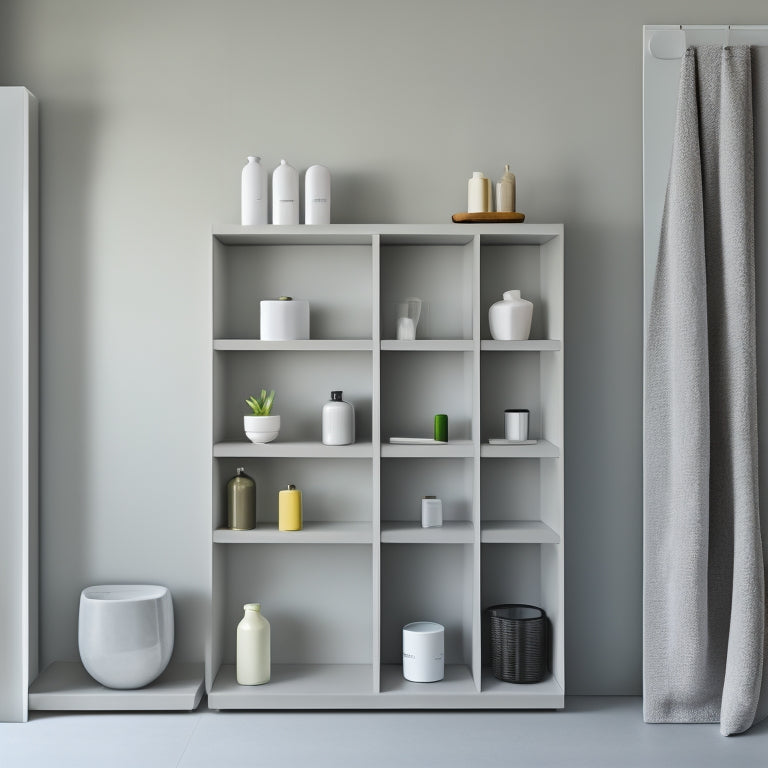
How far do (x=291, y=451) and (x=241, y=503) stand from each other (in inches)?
8.6

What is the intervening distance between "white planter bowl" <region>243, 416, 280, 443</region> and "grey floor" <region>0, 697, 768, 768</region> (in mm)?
789

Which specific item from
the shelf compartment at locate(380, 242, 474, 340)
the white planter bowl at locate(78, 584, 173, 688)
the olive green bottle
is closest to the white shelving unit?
the shelf compartment at locate(380, 242, 474, 340)

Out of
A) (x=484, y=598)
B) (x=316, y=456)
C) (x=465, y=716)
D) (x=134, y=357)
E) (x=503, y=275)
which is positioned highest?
(x=503, y=275)

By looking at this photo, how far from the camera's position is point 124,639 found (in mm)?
2498

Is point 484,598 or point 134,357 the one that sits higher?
point 134,357

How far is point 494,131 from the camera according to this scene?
107 inches

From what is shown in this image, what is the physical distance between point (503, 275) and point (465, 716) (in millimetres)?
1312

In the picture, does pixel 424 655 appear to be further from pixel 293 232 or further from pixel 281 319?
pixel 293 232

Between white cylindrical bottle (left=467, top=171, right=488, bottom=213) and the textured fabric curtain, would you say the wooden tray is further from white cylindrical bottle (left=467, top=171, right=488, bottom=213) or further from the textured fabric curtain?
the textured fabric curtain

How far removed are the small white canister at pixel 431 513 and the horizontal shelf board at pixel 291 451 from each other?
0.24 meters

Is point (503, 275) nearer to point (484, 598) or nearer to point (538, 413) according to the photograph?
point (538, 413)

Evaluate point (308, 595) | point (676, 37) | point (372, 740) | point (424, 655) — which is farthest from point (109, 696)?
point (676, 37)

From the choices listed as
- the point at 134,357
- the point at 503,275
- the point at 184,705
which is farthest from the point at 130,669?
the point at 503,275

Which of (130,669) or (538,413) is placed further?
(538,413)
